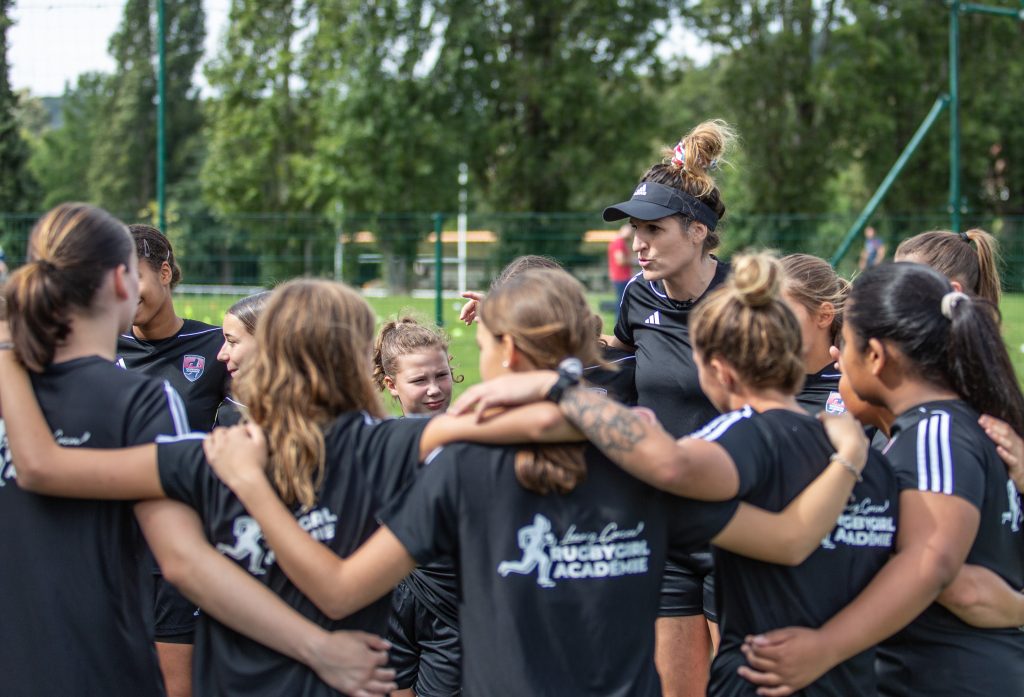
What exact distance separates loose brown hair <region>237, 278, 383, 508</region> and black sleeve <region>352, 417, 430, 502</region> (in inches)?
3.4

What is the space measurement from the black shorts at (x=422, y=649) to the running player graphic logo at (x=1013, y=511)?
68.0 inches

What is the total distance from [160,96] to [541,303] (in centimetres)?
1339

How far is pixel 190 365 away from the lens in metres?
4.14

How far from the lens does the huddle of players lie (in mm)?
2252

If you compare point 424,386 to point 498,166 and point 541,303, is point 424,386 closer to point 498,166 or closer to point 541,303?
point 541,303

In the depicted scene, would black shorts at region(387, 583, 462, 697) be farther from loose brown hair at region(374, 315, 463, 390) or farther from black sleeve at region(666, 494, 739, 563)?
black sleeve at region(666, 494, 739, 563)

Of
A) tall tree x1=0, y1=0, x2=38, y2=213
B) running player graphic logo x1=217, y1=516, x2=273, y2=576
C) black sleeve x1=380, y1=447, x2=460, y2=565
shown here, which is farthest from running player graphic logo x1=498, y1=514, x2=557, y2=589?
tall tree x1=0, y1=0, x2=38, y2=213

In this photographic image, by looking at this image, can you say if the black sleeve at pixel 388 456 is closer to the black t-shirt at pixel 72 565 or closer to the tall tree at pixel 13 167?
the black t-shirt at pixel 72 565

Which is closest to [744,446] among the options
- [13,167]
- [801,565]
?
[801,565]

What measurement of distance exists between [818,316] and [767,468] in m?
1.37

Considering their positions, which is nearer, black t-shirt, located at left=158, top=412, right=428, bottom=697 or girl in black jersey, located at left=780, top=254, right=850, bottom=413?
black t-shirt, located at left=158, top=412, right=428, bottom=697

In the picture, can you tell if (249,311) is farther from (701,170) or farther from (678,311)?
(701,170)

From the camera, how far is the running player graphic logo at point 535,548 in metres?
2.26

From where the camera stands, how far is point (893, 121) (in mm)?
31125
